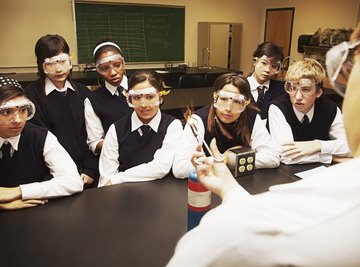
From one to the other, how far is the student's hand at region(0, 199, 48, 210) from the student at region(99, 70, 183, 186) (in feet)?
1.93

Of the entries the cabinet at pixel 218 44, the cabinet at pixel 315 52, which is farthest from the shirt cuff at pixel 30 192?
the cabinet at pixel 315 52

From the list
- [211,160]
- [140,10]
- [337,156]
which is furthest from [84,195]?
[140,10]

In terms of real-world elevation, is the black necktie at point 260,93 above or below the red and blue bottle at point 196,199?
above

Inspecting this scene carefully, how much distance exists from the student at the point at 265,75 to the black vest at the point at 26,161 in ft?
6.67

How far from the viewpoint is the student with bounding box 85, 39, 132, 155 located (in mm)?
2650

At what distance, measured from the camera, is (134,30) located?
6395 mm

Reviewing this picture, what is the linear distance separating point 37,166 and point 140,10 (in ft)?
17.0

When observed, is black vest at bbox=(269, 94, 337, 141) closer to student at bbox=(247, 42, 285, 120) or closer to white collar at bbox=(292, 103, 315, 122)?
white collar at bbox=(292, 103, 315, 122)

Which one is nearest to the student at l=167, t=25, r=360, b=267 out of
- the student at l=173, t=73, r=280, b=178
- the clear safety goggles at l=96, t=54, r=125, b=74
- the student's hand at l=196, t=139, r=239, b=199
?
the student's hand at l=196, t=139, r=239, b=199

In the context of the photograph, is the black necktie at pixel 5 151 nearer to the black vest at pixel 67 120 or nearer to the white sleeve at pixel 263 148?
the black vest at pixel 67 120

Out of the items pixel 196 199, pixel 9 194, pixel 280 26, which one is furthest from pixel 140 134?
pixel 280 26

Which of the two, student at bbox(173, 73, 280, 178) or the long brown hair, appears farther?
the long brown hair

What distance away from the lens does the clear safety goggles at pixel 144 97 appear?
2.16 meters

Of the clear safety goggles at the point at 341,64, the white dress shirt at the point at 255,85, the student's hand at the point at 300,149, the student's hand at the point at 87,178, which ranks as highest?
the clear safety goggles at the point at 341,64
